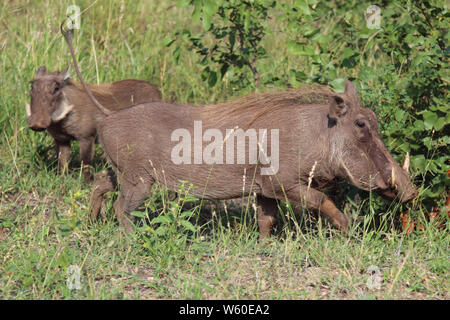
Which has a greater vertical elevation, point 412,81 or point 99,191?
point 412,81

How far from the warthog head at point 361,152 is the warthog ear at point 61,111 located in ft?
8.16

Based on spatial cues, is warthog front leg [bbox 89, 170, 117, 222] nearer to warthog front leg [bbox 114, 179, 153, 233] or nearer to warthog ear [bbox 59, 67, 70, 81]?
warthog front leg [bbox 114, 179, 153, 233]

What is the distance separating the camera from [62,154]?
16.7 ft

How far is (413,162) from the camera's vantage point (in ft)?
12.2

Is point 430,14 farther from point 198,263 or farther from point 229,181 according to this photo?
point 198,263

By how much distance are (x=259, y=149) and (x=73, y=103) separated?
2.22 m

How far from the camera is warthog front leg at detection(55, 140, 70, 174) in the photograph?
4961 millimetres

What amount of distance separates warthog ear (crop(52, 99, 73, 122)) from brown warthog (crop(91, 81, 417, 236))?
4.50ft

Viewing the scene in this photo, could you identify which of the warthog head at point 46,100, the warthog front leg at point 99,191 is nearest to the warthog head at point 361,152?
the warthog front leg at point 99,191

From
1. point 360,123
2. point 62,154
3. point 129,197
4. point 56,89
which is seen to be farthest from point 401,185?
point 56,89

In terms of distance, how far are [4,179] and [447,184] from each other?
3144mm

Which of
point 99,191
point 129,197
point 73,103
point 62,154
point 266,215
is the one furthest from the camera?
point 73,103

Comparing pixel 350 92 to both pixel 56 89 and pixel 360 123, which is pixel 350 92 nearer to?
pixel 360 123

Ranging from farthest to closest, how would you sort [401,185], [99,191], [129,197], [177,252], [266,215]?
[99,191], [266,215], [129,197], [401,185], [177,252]
